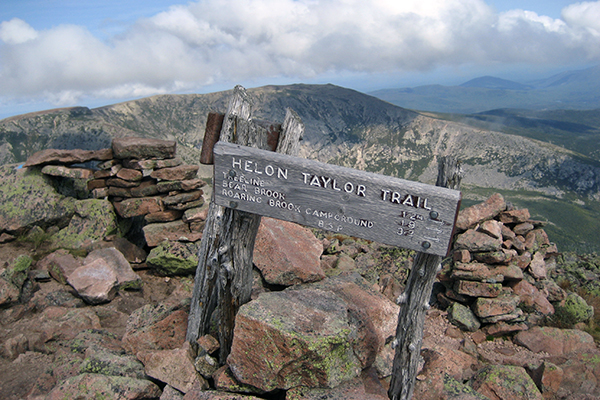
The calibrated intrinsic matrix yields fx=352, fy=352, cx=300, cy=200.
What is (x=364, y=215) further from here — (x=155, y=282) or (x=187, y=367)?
(x=155, y=282)

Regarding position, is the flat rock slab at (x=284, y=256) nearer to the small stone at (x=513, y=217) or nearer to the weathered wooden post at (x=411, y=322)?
the weathered wooden post at (x=411, y=322)

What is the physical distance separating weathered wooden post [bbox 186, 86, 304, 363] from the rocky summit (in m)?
0.54

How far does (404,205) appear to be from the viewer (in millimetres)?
4738

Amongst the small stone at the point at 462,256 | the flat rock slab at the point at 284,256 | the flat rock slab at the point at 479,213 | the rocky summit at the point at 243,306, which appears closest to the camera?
the rocky summit at the point at 243,306

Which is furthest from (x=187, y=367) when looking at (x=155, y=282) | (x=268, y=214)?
(x=155, y=282)

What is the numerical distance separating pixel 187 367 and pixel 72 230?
857 cm

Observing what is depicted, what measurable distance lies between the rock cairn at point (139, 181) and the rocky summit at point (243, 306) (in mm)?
53

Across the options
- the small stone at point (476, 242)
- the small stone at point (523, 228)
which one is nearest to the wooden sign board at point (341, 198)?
the small stone at point (476, 242)

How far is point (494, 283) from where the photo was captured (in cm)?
1098

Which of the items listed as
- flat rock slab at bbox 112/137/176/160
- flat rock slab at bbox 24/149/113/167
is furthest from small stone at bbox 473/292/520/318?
flat rock slab at bbox 24/149/113/167

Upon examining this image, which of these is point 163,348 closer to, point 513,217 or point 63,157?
point 63,157

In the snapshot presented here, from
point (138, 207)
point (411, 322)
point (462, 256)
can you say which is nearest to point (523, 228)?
point (462, 256)

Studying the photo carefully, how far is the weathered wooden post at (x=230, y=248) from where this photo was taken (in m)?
5.91

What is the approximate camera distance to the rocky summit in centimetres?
543
